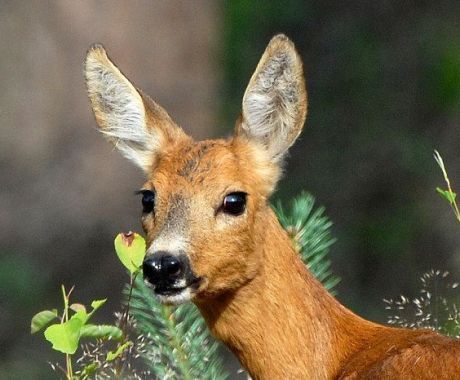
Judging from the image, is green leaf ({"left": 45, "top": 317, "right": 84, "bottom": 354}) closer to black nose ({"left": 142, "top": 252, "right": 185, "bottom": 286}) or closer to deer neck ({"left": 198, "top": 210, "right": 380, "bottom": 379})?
black nose ({"left": 142, "top": 252, "right": 185, "bottom": 286})

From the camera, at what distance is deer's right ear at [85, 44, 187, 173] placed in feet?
24.0

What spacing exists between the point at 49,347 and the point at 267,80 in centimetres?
702

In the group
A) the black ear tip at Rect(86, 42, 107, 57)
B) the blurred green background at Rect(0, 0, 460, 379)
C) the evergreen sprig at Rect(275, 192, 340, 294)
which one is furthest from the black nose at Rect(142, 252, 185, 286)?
the blurred green background at Rect(0, 0, 460, 379)

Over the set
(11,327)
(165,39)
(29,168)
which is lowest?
(11,327)

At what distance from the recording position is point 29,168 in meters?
16.1

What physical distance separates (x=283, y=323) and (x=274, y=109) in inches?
36.8

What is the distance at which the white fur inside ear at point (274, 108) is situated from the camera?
7.05 meters

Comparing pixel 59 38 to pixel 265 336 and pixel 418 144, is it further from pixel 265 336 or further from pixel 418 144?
pixel 265 336

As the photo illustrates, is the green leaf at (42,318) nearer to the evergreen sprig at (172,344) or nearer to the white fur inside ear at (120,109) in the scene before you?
the evergreen sprig at (172,344)

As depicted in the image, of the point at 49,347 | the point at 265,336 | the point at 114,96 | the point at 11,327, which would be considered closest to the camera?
the point at 265,336

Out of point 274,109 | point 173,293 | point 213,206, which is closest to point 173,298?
point 173,293

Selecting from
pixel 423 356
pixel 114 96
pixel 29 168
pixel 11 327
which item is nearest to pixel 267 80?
pixel 114 96

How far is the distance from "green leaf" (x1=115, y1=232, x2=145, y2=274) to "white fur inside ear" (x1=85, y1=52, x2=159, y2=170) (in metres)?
1.05

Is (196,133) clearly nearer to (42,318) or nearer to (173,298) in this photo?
(173,298)
